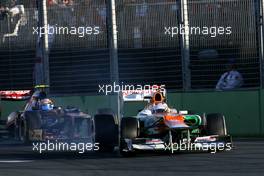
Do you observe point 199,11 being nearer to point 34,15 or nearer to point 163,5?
point 163,5

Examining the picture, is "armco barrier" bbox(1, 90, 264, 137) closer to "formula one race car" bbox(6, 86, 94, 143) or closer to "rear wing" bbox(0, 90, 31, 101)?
"rear wing" bbox(0, 90, 31, 101)

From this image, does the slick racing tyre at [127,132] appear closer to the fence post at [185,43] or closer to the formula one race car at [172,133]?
the formula one race car at [172,133]

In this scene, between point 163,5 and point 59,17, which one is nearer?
point 163,5

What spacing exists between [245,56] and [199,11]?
5.40ft

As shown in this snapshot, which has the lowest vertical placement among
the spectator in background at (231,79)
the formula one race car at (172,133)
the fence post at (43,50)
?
the formula one race car at (172,133)

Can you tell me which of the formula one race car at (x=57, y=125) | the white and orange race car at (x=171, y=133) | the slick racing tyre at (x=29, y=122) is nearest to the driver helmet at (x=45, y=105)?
the formula one race car at (x=57, y=125)

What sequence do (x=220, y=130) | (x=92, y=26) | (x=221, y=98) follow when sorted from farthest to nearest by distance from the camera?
(x=92, y=26), (x=221, y=98), (x=220, y=130)

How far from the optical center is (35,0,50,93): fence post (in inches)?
826

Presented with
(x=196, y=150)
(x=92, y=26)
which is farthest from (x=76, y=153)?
(x=92, y=26)

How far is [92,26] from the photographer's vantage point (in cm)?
2072

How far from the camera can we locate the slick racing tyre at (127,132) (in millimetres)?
13609

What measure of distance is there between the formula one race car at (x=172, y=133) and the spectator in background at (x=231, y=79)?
438cm

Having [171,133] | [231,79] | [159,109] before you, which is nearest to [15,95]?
[231,79]

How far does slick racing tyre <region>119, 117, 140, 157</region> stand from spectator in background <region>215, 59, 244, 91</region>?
5.55 meters
